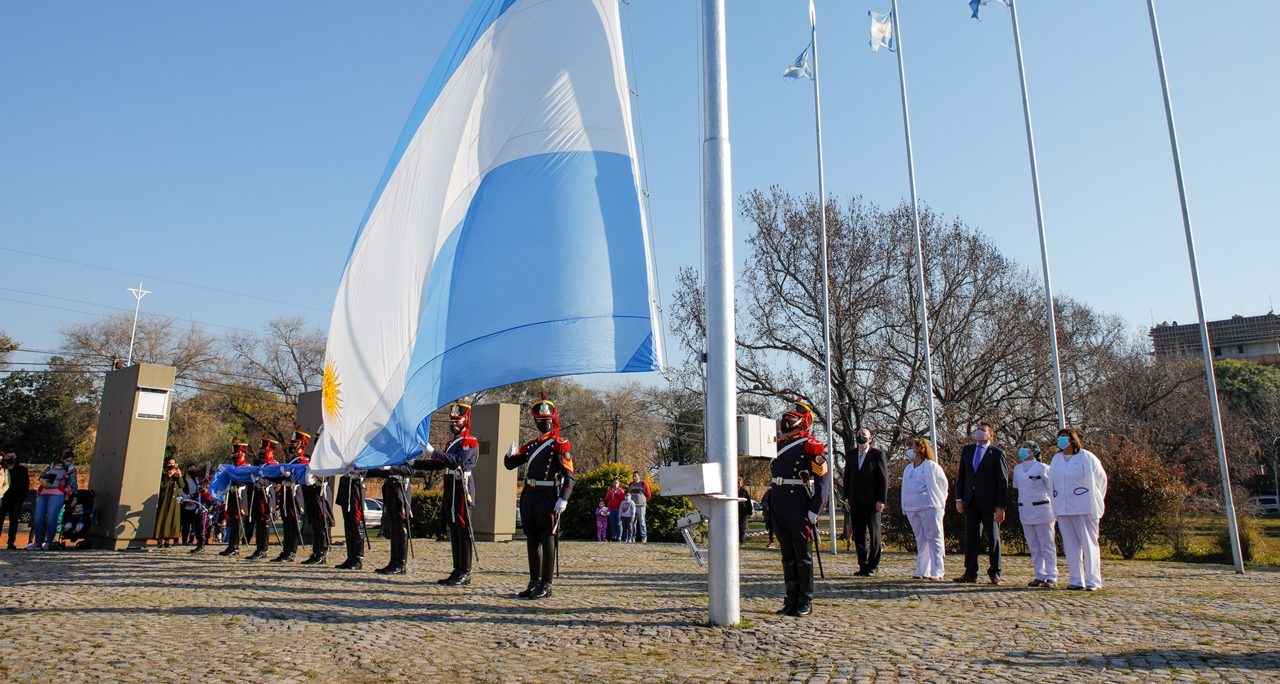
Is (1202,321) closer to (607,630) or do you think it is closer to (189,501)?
(607,630)

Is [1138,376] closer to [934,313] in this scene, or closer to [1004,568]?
[934,313]

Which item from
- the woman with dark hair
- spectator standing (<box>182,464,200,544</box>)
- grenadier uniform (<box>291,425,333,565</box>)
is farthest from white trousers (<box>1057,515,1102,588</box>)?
the woman with dark hair

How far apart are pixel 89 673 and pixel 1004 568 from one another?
11.9 m

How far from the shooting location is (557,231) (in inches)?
316

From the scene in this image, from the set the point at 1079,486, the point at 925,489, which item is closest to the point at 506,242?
the point at 925,489

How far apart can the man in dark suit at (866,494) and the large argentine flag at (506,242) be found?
17.4 ft

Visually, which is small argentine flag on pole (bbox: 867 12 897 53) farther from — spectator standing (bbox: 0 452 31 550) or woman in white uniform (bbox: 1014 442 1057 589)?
spectator standing (bbox: 0 452 31 550)

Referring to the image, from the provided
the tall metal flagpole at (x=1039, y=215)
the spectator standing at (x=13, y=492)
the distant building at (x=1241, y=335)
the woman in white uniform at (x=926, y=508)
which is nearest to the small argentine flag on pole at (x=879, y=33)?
the tall metal flagpole at (x=1039, y=215)

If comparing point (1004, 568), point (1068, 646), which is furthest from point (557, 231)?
point (1004, 568)

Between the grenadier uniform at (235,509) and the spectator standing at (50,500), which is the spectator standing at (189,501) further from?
the spectator standing at (50,500)

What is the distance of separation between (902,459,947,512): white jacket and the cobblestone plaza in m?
1.02

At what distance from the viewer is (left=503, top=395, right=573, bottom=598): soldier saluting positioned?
353 inches

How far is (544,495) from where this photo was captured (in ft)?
29.8

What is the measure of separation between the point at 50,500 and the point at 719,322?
1514 centimetres
